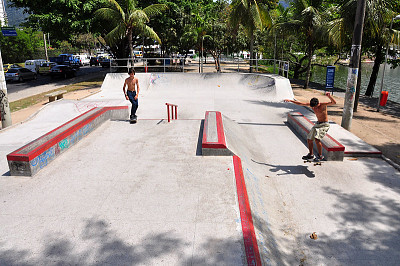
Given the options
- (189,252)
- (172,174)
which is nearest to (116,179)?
(172,174)

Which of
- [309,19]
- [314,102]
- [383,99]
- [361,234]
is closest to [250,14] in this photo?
[309,19]

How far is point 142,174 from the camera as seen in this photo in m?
6.00

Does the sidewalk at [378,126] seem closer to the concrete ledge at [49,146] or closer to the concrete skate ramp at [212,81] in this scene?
the concrete skate ramp at [212,81]

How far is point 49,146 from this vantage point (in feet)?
21.3

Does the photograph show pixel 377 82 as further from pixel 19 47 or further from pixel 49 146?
pixel 19 47

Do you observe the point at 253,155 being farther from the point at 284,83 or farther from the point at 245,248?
the point at 284,83

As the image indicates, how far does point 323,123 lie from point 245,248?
426 cm

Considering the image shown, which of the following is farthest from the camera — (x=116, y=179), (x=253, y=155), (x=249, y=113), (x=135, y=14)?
(x=135, y=14)

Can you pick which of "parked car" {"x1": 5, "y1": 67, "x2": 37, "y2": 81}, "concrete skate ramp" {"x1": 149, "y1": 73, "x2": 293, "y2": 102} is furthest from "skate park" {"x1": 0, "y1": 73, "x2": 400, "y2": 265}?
"parked car" {"x1": 5, "y1": 67, "x2": 37, "y2": 81}

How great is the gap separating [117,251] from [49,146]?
150 inches

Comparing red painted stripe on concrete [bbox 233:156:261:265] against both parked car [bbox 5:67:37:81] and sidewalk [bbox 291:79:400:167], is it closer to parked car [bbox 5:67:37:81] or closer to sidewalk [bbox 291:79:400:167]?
sidewalk [bbox 291:79:400:167]

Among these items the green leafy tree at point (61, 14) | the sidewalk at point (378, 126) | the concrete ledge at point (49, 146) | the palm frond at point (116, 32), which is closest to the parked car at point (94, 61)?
the green leafy tree at point (61, 14)

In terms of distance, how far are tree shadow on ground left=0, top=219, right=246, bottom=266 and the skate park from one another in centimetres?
1

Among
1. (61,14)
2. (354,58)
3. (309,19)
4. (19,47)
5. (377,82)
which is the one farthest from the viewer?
(19,47)
